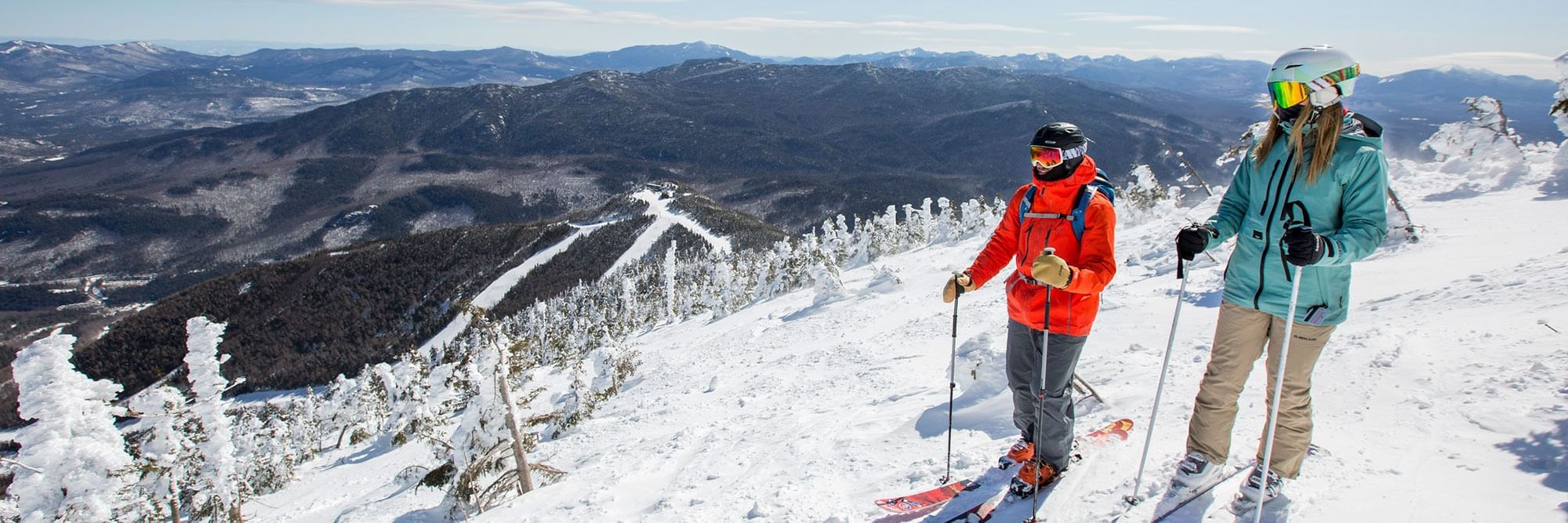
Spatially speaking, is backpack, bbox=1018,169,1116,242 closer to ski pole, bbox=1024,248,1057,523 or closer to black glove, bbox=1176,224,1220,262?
ski pole, bbox=1024,248,1057,523

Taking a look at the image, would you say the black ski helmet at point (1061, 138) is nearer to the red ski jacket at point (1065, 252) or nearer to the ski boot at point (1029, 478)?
the red ski jacket at point (1065, 252)

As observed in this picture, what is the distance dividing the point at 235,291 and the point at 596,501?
6553 inches

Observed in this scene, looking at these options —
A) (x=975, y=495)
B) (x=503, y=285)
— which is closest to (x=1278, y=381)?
(x=975, y=495)

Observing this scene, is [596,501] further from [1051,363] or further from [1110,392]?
[1110,392]

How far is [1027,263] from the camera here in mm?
4902

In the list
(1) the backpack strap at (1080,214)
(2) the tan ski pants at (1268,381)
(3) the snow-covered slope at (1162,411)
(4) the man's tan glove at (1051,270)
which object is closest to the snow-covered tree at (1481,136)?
(3) the snow-covered slope at (1162,411)

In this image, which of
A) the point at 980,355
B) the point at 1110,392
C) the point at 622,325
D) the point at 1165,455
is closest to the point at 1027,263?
the point at 1165,455

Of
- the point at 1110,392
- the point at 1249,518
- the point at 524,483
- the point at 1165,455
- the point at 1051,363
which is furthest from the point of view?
the point at 524,483

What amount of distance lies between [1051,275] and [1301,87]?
1672 millimetres

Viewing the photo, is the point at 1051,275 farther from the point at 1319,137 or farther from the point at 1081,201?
the point at 1319,137

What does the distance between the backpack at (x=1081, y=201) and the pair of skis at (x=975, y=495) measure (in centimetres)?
202

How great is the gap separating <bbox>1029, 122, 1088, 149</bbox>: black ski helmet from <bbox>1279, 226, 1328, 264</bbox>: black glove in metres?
1.46

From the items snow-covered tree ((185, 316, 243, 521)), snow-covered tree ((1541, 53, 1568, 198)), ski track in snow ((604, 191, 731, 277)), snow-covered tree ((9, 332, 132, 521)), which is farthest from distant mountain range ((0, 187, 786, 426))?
snow-covered tree ((1541, 53, 1568, 198))

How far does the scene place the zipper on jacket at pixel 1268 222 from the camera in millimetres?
3848
